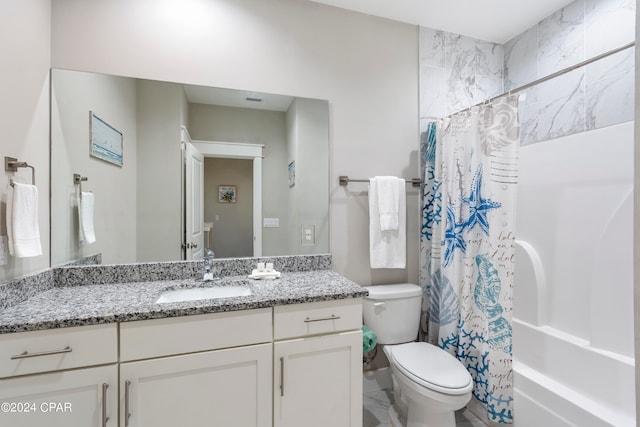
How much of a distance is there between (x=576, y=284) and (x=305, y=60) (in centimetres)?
211

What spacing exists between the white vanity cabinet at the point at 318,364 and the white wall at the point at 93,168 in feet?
3.19

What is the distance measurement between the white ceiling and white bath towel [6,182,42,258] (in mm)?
1860

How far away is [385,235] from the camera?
1973mm

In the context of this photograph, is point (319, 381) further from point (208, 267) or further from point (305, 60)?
point (305, 60)

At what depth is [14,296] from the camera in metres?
1.19

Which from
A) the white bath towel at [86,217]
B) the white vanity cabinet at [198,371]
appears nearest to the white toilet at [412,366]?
the white vanity cabinet at [198,371]

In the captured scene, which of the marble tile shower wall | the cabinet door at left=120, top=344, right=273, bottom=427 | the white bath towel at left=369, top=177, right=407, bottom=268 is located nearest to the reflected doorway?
the cabinet door at left=120, top=344, right=273, bottom=427

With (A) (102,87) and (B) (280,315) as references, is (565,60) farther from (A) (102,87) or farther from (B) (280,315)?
(A) (102,87)

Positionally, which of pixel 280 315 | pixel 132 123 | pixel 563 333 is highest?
pixel 132 123

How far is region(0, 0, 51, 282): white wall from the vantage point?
1.20m

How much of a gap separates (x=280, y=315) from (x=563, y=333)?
5.58ft

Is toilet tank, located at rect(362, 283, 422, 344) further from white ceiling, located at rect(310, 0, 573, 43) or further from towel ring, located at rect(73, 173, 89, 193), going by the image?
white ceiling, located at rect(310, 0, 573, 43)

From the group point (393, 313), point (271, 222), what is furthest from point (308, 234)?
point (393, 313)

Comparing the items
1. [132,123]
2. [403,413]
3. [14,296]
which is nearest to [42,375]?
[14,296]
